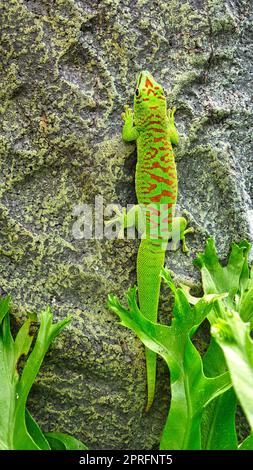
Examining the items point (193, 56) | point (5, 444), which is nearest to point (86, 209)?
point (193, 56)

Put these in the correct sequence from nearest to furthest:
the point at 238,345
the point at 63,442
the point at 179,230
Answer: the point at 238,345
the point at 63,442
the point at 179,230

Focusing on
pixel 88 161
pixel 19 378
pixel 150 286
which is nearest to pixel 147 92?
pixel 88 161

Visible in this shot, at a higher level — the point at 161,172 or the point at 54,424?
the point at 161,172

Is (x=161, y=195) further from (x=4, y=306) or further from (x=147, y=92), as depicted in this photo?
(x=4, y=306)

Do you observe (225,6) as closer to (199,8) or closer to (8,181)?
(199,8)

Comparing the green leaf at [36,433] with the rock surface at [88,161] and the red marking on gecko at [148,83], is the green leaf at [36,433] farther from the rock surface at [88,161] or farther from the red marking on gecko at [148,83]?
the red marking on gecko at [148,83]
